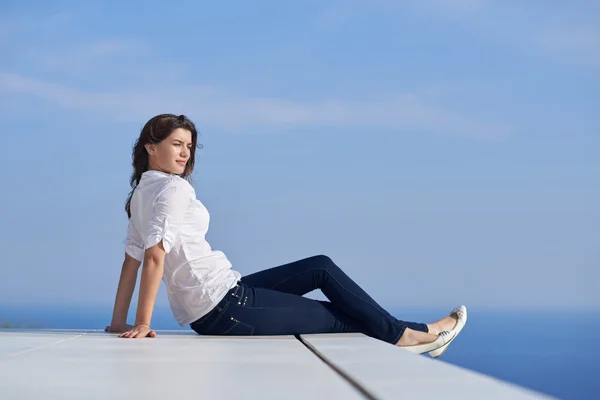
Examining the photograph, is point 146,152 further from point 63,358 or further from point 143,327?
point 63,358

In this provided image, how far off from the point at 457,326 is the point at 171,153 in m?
1.54

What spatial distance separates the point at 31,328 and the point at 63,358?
75.4 inches

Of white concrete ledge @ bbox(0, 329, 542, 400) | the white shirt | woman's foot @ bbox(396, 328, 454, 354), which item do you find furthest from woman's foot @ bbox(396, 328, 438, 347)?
the white shirt

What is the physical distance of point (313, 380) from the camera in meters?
1.78

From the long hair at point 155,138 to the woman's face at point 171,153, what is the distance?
0.02 m

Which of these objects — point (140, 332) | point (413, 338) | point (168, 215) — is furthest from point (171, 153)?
point (413, 338)

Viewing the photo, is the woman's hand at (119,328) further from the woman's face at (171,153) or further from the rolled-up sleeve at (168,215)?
the woman's face at (171,153)

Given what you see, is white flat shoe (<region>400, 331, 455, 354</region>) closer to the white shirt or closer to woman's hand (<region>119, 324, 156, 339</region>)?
the white shirt

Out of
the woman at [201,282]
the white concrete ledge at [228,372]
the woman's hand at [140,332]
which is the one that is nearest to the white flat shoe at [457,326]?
the woman at [201,282]

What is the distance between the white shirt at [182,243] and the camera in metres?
3.07

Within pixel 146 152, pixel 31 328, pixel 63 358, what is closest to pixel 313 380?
pixel 63 358

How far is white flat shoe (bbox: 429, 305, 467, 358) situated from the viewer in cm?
348

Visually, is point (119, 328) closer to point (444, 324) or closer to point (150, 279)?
point (150, 279)

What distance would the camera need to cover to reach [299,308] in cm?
331
